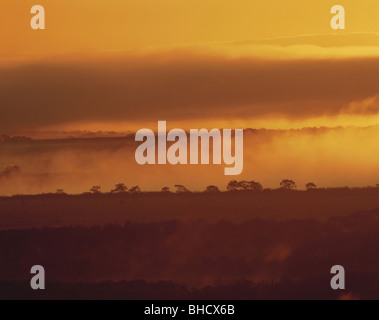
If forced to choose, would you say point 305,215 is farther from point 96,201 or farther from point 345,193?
point 96,201

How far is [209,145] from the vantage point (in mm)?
8398

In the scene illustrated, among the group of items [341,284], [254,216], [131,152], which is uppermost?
[131,152]

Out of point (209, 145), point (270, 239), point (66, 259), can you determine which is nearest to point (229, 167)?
point (209, 145)

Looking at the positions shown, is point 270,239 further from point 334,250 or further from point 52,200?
point 52,200

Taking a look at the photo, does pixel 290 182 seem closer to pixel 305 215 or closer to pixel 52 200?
pixel 305 215

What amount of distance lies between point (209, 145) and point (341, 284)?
6.36 ft

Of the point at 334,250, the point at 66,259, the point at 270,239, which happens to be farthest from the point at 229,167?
the point at 66,259

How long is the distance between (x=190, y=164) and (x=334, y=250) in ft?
5.58

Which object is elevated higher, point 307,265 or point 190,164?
point 190,164

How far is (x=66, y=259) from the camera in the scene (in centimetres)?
850

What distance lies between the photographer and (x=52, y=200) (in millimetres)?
8414

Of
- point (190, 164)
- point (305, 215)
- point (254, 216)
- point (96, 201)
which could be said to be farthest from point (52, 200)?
point (305, 215)

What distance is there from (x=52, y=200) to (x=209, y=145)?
166 centimetres

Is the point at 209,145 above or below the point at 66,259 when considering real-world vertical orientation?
above
